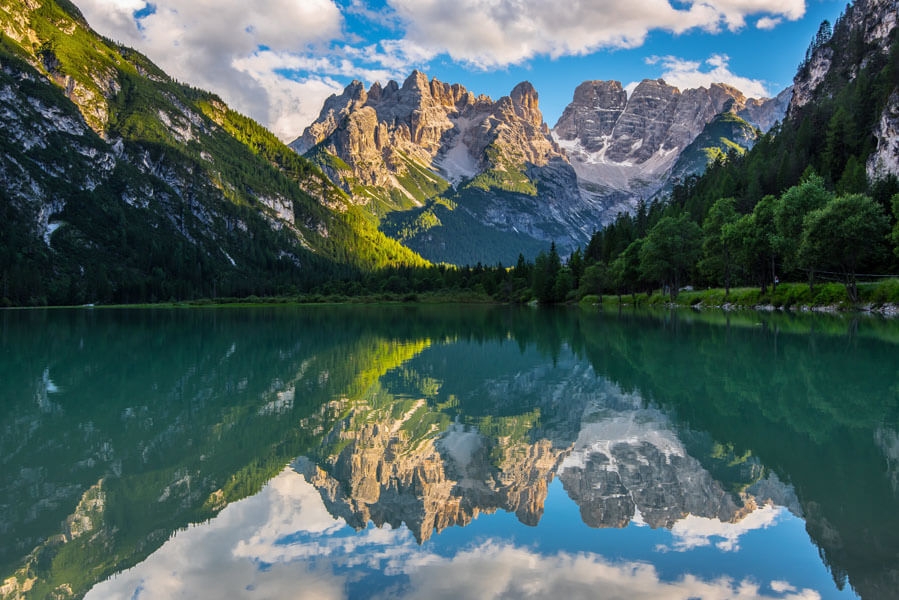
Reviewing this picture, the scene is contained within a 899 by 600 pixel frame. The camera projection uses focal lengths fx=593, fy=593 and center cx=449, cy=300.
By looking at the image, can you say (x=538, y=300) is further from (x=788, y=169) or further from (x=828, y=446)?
(x=828, y=446)

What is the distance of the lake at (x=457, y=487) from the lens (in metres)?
6.79

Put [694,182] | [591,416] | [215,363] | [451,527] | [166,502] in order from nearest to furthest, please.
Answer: [451,527] < [166,502] < [591,416] < [215,363] < [694,182]

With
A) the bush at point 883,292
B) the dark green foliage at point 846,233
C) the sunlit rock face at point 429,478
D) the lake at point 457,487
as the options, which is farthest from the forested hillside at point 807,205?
the sunlit rock face at point 429,478

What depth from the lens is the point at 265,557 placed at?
748 cm

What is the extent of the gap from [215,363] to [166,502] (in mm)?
18129

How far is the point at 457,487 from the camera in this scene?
32.0ft

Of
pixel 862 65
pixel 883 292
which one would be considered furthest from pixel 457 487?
pixel 862 65

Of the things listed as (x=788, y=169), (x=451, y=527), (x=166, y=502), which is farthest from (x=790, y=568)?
(x=788, y=169)

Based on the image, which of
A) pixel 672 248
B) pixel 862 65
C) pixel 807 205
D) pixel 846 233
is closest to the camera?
pixel 846 233

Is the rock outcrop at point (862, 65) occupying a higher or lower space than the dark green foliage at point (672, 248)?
higher

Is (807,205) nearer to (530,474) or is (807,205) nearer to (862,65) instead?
(530,474)

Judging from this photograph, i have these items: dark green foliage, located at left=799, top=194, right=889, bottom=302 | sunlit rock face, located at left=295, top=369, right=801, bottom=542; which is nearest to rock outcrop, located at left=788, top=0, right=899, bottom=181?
dark green foliage, located at left=799, top=194, right=889, bottom=302

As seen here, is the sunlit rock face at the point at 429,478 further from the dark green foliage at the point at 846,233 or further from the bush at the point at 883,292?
the bush at the point at 883,292

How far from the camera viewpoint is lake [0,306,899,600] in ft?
22.3
